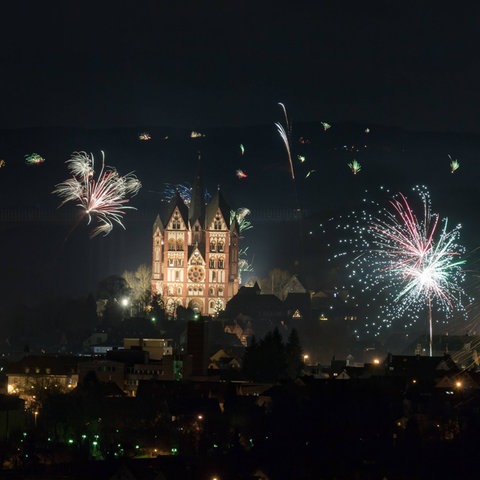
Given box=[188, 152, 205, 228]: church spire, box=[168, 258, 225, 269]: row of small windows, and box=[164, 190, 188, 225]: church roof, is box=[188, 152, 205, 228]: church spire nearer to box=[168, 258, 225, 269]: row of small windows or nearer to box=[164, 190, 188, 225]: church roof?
box=[164, 190, 188, 225]: church roof

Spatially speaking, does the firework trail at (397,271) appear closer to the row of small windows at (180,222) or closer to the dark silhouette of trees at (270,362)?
the row of small windows at (180,222)

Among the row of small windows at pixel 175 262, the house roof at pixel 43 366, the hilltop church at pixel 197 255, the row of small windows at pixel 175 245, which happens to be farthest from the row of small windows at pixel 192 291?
the house roof at pixel 43 366

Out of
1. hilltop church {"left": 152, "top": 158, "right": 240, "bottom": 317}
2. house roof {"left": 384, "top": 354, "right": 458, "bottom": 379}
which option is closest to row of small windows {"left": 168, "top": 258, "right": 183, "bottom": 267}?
hilltop church {"left": 152, "top": 158, "right": 240, "bottom": 317}

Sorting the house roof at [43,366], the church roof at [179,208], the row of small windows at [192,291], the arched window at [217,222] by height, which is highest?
the church roof at [179,208]

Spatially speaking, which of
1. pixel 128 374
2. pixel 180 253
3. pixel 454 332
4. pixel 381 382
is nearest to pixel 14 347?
pixel 180 253

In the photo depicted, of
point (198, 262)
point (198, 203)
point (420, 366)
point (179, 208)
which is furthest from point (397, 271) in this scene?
point (420, 366)

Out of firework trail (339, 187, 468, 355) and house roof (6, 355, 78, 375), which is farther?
firework trail (339, 187, 468, 355)

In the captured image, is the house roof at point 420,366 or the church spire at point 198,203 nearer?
the house roof at point 420,366

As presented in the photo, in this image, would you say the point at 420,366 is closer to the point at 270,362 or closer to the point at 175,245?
the point at 270,362
